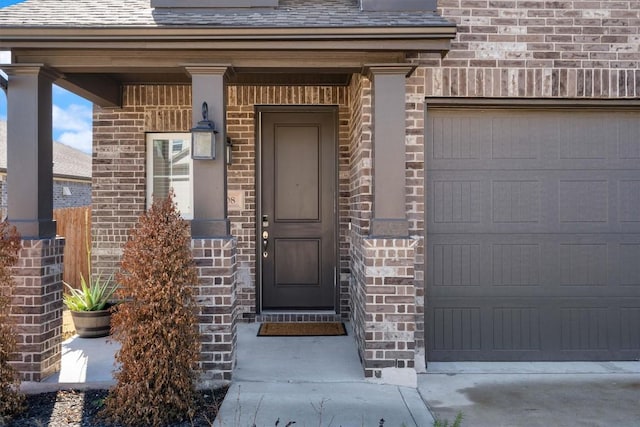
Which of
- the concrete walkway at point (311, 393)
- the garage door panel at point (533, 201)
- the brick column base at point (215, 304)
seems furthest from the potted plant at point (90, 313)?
the garage door panel at point (533, 201)

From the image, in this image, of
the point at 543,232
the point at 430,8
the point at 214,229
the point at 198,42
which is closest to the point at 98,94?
the point at 198,42

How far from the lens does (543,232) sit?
4.78 m

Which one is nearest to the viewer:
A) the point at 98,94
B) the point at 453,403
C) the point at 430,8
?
the point at 453,403

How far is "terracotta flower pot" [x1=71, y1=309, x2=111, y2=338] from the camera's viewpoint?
18.0 ft

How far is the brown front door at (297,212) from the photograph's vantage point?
6070 millimetres

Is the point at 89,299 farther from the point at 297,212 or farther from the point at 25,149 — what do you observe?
the point at 297,212

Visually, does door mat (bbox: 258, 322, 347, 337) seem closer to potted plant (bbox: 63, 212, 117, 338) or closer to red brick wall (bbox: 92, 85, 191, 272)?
potted plant (bbox: 63, 212, 117, 338)

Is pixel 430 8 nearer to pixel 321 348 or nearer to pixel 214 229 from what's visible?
pixel 214 229

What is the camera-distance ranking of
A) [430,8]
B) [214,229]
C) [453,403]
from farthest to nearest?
[430,8] → [214,229] → [453,403]

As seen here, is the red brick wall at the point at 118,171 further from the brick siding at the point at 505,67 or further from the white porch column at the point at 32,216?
the brick siding at the point at 505,67

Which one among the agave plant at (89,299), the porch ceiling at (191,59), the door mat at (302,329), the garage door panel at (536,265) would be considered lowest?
the door mat at (302,329)

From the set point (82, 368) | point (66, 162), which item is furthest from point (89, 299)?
point (66, 162)

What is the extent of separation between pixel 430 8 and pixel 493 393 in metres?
3.48

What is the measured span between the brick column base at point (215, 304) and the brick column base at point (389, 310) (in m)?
1.18
